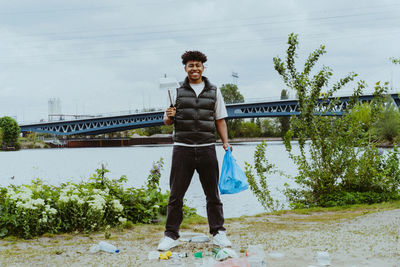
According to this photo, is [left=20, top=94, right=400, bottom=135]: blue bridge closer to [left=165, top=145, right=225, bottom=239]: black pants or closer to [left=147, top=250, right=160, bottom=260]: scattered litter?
[left=165, top=145, right=225, bottom=239]: black pants

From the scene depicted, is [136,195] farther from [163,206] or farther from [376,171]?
[376,171]

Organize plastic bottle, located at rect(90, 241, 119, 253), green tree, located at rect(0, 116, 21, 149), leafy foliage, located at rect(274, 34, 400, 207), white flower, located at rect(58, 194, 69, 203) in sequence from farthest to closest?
1. green tree, located at rect(0, 116, 21, 149)
2. leafy foliage, located at rect(274, 34, 400, 207)
3. white flower, located at rect(58, 194, 69, 203)
4. plastic bottle, located at rect(90, 241, 119, 253)

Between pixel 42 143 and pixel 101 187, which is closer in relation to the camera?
pixel 101 187

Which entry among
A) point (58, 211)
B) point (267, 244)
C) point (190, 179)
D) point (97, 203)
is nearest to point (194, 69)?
point (190, 179)

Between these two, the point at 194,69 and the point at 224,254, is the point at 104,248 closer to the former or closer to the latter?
the point at 224,254

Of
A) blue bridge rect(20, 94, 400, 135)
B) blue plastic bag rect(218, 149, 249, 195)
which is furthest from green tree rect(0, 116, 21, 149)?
blue plastic bag rect(218, 149, 249, 195)

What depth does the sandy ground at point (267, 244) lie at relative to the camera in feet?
12.7

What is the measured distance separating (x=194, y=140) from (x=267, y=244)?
143 centimetres

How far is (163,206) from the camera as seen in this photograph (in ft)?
21.9

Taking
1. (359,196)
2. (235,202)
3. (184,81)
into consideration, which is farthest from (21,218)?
(235,202)

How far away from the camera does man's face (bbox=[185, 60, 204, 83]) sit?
448 cm

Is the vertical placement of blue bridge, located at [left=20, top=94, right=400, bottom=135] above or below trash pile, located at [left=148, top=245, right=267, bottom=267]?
above

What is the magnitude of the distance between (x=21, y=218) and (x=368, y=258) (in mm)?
4213

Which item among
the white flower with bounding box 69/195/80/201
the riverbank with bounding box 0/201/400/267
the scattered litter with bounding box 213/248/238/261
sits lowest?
the riverbank with bounding box 0/201/400/267
